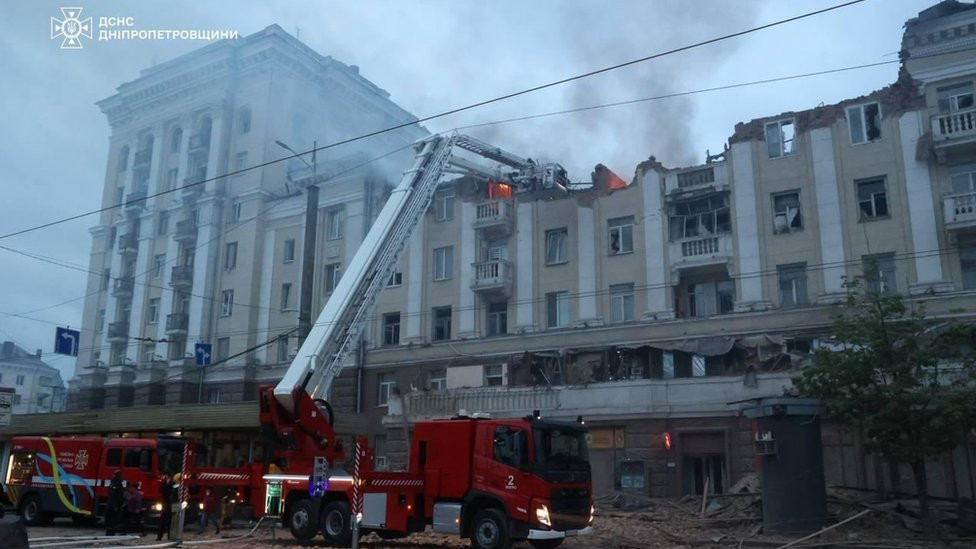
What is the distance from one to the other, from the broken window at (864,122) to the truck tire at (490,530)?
22475 millimetres

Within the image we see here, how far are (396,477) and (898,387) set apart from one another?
12711 mm

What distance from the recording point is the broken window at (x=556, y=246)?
38031 mm

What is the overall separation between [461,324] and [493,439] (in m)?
20.7

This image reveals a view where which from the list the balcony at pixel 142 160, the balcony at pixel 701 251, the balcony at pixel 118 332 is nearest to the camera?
the balcony at pixel 701 251

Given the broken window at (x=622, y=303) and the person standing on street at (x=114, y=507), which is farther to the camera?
the broken window at (x=622, y=303)

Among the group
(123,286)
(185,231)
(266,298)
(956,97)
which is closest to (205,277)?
(185,231)

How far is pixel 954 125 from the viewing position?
29453 mm

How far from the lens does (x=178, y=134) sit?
182 feet

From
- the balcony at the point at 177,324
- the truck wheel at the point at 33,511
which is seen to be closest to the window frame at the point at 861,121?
the truck wheel at the point at 33,511

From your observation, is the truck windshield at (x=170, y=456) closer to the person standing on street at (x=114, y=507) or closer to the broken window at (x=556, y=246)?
the person standing on street at (x=114, y=507)

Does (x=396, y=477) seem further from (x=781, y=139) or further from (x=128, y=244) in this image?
(x=128, y=244)

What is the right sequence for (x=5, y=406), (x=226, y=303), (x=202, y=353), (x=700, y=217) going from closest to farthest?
(x=5, y=406)
(x=700, y=217)
(x=202, y=353)
(x=226, y=303)

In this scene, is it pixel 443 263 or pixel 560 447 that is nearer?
pixel 560 447

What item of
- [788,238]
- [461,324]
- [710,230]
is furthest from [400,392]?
[788,238]
